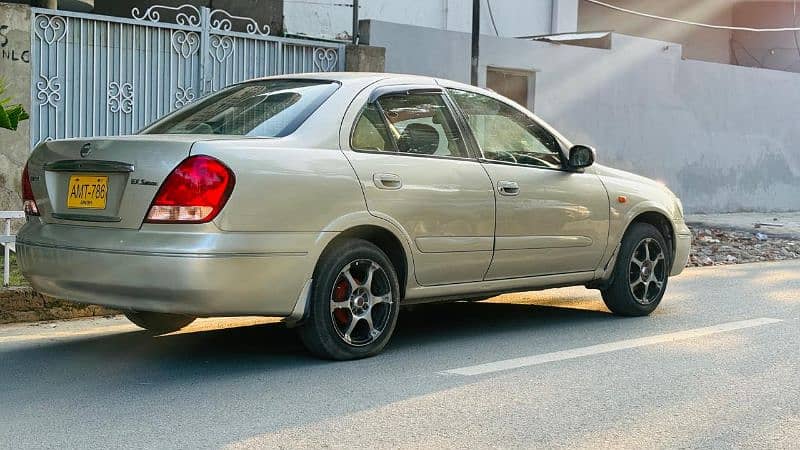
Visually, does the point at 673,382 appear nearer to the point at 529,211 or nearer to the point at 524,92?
the point at 529,211

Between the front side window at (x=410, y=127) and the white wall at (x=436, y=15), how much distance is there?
29.5 ft

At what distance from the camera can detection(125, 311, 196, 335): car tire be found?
6887 mm

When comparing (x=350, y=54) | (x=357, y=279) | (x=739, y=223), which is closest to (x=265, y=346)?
(x=357, y=279)

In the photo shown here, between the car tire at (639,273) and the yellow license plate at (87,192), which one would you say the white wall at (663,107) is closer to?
the car tire at (639,273)

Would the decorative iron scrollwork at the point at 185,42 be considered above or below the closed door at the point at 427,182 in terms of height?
above

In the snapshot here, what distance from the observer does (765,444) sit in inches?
183

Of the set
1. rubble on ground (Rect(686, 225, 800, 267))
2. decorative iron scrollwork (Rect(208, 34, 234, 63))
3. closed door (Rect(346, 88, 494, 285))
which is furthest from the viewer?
rubble on ground (Rect(686, 225, 800, 267))

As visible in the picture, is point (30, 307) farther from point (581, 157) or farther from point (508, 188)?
point (581, 157)

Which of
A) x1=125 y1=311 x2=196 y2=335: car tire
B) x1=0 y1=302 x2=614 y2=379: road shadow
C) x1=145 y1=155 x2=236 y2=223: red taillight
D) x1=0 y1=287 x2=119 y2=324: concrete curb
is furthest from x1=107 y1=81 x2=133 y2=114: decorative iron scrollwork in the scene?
x1=145 y1=155 x2=236 y2=223: red taillight

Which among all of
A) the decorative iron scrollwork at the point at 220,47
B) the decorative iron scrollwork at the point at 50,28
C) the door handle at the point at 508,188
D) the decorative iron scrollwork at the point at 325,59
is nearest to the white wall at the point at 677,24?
the decorative iron scrollwork at the point at 325,59

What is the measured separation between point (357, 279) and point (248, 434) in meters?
1.69

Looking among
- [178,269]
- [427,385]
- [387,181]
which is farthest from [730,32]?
[178,269]

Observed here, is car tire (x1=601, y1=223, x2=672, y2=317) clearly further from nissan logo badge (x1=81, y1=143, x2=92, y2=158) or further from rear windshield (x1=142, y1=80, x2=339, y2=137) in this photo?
nissan logo badge (x1=81, y1=143, x2=92, y2=158)

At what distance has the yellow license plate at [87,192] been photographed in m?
5.72
